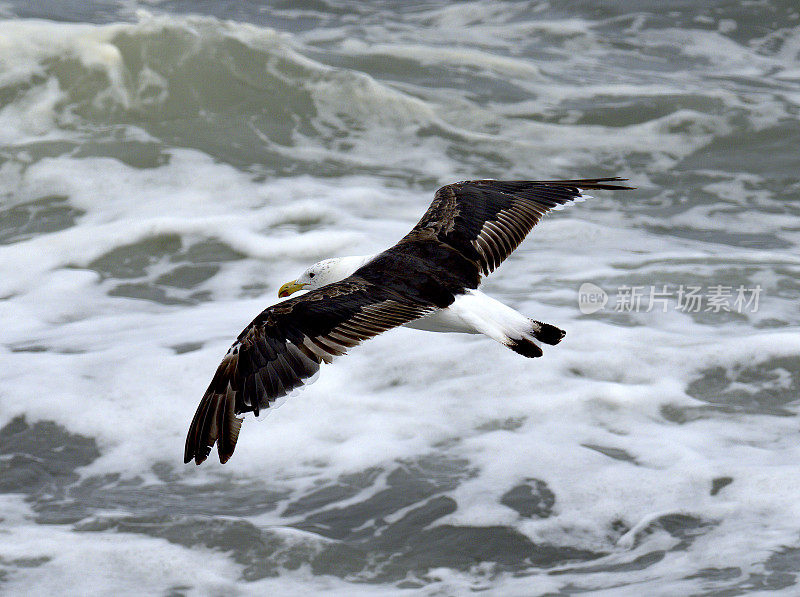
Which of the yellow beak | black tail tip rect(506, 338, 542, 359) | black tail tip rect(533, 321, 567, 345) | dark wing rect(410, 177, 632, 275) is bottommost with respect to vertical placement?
black tail tip rect(506, 338, 542, 359)

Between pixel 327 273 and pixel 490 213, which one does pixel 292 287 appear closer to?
pixel 327 273

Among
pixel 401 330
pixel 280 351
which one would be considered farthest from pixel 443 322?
pixel 401 330

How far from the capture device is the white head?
5578 millimetres

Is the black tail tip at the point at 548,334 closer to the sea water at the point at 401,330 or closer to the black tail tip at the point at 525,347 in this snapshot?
the black tail tip at the point at 525,347

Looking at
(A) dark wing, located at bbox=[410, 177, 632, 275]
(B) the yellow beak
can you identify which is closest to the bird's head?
(B) the yellow beak

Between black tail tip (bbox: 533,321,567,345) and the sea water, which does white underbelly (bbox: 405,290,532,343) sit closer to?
black tail tip (bbox: 533,321,567,345)

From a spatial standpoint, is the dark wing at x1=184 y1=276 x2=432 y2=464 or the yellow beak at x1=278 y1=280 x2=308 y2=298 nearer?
the dark wing at x1=184 y1=276 x2=432 y2=464

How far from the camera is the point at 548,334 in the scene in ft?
15.5

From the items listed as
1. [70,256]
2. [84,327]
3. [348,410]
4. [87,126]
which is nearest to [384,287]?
[348,410]

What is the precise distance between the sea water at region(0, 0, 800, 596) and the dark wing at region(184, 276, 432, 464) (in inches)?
32.6

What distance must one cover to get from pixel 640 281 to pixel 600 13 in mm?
7586

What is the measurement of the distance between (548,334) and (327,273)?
1413 millimetres

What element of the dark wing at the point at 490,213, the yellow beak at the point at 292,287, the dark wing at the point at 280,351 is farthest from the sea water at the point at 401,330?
the dark wing at the point at 490,213

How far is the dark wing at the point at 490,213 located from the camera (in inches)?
223
